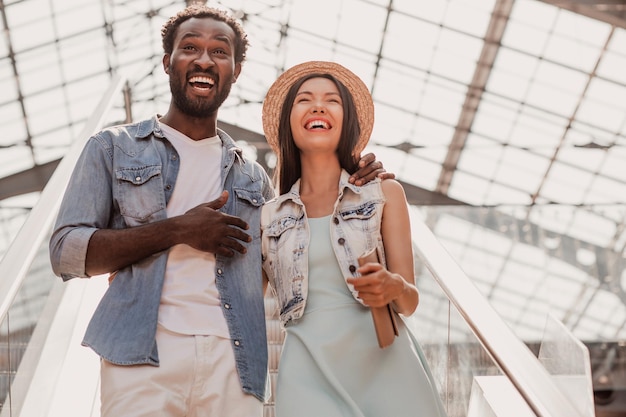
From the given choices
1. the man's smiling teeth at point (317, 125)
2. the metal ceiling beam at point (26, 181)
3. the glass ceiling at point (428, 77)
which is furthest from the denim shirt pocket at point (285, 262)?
the metal ceiling beam at point (26, 181)

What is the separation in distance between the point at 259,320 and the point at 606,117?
19.4 metres

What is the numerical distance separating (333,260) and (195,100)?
2.67ft

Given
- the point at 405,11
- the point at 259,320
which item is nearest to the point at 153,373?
the point at 259,320

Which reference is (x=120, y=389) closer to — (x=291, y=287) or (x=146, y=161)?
(x=291, y=287)

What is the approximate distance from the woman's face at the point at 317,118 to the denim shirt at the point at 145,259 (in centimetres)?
27

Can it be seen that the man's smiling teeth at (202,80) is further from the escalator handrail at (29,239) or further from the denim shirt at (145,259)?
the escalator handrail at (29,239)

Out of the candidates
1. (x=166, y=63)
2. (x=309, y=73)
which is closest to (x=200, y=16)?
(x=166, y=63)

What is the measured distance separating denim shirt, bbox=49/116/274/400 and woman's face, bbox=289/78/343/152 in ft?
0.90

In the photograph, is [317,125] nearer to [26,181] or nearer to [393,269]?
[393,269]

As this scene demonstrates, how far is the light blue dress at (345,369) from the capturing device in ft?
8.73

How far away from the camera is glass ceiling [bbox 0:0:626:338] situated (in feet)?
64.4

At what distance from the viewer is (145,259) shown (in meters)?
2.84

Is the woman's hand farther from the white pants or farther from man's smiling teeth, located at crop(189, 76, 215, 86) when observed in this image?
man's smiling teeth, located at crop(189, 76, 215, 86)

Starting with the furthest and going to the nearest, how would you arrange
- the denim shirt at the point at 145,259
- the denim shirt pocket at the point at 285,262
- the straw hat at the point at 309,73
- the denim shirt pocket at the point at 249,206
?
the straw hat at the point at 309,73
the denim shirt pocket at the point at 249,206
the denim shirt pocket at the point at 285,262
the denim shirt at the point at 145,259
